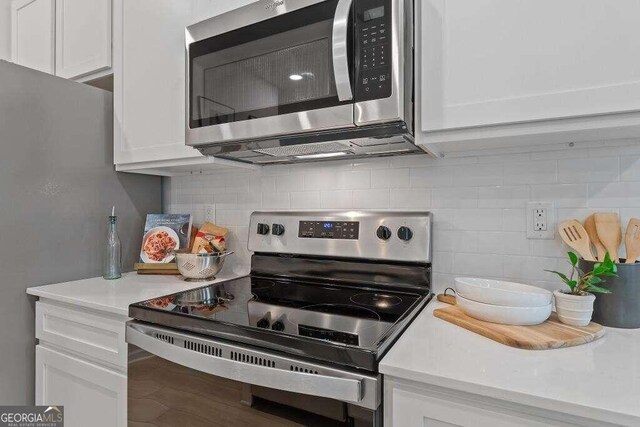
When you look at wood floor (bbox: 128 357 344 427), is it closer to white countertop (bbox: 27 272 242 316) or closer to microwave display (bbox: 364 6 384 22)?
white countertop (bbox: 27 272 242 316)

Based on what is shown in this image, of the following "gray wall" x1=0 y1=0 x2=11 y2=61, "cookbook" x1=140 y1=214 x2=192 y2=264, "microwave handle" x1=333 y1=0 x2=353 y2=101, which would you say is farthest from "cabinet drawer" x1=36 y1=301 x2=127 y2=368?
"gray wall" x1=0 y1=0 x2=11 y2=61

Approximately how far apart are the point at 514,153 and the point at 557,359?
0.71m

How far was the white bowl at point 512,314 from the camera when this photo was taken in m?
0.89

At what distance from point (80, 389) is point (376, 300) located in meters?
1.16

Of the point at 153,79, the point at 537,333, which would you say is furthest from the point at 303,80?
the point at 537,333

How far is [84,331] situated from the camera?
1.31m

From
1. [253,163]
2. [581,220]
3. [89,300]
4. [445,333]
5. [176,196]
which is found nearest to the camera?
[445,333]

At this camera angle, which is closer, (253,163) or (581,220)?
(581,220)

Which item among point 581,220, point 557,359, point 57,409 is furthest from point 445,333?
point 57,409

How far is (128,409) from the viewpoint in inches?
45.9

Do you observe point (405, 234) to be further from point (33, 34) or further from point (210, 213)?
point (33, 34)

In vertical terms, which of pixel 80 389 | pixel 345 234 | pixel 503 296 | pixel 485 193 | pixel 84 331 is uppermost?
pixel 485 193

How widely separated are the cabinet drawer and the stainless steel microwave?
728 mm

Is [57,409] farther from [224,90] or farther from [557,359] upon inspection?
[557,359]
